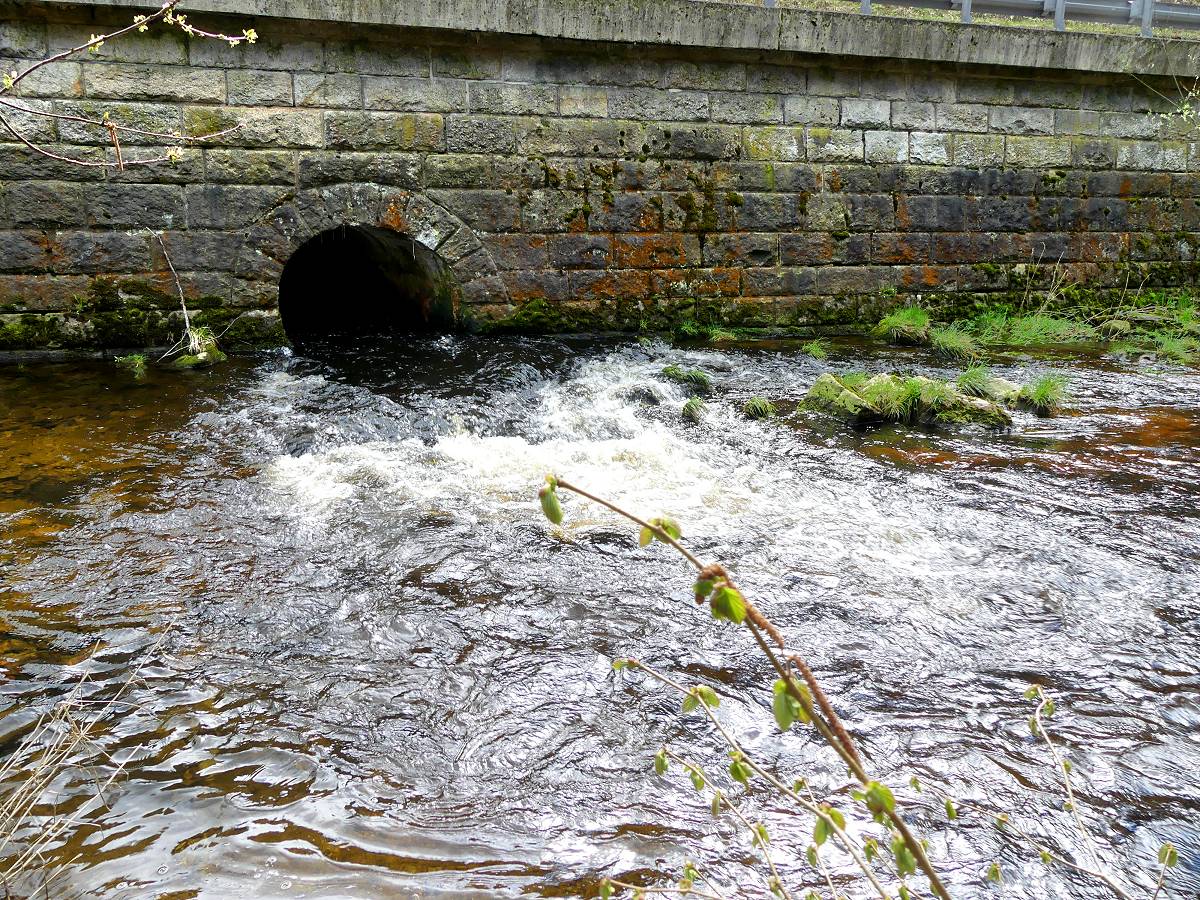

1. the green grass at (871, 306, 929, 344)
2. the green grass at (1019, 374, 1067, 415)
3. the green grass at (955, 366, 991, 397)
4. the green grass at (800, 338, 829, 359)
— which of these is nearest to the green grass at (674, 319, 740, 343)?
the green grass at (800, 338, 829, 359)

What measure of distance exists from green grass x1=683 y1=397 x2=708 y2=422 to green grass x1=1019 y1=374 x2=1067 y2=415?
211 centimetres

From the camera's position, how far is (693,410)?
5.67 meters

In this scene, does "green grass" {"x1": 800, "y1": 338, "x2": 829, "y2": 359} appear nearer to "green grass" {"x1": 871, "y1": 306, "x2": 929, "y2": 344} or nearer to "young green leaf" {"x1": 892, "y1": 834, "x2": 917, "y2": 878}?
"green grass" {"x1": 871, "y1": 306, "x2": 929, "y2": 344}

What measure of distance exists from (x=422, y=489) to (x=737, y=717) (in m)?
2.35

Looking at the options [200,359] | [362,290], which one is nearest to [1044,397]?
[200,359]

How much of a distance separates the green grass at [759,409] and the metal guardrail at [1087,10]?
4343 millimetres

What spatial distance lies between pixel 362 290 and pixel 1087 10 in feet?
24.0

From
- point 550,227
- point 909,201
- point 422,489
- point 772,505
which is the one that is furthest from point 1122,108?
point 422,489

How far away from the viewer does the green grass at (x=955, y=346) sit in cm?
721

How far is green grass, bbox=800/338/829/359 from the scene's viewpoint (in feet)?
23.4

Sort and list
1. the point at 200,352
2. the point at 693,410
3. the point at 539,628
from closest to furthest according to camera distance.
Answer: the point at 539,628
the point at 693,410
the point at 200,352

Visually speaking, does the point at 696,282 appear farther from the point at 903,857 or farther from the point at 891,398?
the point at 903,857

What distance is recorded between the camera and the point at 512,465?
4.93 metres

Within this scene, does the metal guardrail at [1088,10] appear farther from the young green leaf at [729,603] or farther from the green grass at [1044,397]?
the young green leaf at [729,603]
